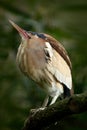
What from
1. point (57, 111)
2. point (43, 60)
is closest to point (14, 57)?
point (43, 60)

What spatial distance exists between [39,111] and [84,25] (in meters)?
2.46

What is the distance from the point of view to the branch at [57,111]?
288cm

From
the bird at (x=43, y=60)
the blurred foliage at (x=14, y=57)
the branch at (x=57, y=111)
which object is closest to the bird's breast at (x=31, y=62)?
the bird at (x=43, y=60)

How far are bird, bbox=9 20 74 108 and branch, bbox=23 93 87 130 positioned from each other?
26 centimetres

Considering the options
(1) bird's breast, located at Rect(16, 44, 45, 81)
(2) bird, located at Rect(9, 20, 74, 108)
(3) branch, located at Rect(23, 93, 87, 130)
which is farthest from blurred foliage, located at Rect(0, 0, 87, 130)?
(3) branch, located at Rect(23, 93, 87, 130)

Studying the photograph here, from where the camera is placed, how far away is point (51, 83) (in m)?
3.47

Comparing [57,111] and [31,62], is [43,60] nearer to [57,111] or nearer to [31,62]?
[31,62]

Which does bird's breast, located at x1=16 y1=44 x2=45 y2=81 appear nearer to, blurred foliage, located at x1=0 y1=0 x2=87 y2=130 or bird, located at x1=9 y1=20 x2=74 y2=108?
bird, located at x1=9 y1=20 x2=74 y2=108

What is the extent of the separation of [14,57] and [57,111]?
2.07 m

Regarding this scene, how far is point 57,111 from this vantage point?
299 cm

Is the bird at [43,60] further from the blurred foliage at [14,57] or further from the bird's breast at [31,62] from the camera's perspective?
the blurred foliage at [14,57]

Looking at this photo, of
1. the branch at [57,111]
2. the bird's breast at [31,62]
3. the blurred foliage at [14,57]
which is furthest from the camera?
the blurred foliage at [14,57]

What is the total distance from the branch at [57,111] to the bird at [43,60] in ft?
0.85

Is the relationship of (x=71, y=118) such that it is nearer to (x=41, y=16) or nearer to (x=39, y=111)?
(x=41, y=16)
